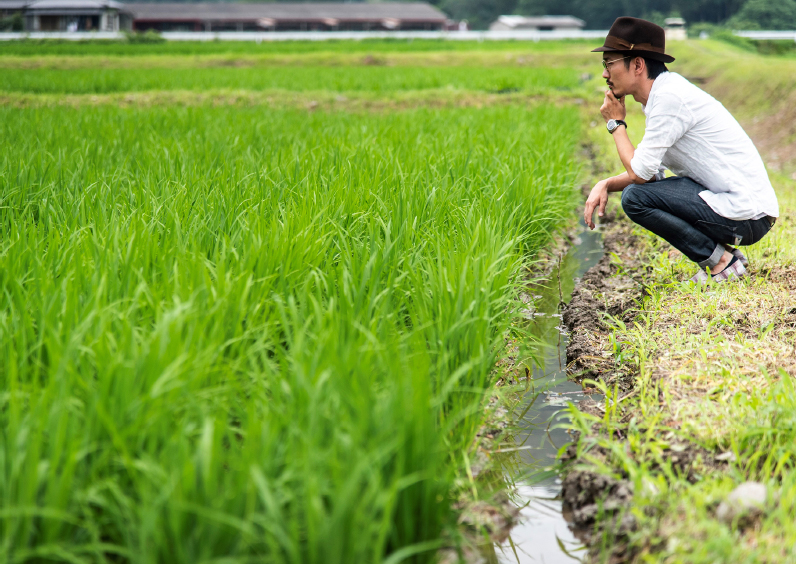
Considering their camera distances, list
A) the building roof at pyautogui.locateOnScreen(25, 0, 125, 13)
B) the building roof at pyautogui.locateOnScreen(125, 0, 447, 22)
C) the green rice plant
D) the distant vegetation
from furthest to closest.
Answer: the building roof at pyautogui.locateOnScreen(125, 0, 447, 22) → the building roof at pyautogui.locateOnScreen(25, 0, 125, 13) → the distant vegetation → the green rice plant

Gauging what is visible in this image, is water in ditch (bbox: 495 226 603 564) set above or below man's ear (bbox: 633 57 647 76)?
below

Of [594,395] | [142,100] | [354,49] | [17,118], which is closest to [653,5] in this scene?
[354,49]

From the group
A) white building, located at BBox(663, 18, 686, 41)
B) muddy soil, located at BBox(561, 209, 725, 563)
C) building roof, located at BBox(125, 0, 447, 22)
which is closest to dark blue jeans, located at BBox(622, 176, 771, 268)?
muddy soil, located at BBox(561, 209, 725, 563)

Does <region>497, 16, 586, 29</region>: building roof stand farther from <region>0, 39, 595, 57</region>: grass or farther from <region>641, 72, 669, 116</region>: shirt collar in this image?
<region>641, 72, 669, 116</region>: shirt collar

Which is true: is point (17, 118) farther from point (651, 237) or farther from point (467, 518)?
point (467, 518)

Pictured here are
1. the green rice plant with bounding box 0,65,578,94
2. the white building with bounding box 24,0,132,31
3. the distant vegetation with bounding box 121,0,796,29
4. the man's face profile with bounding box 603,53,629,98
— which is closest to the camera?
the man's face profile with bounding box 603,53,629,98

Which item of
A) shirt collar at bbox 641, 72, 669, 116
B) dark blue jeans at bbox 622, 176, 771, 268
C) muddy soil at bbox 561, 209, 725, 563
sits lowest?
muddy soil at bbox 561, 209, 725, 563

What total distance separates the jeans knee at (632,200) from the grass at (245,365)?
1.80 ft

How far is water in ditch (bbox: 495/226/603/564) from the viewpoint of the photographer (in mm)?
1726

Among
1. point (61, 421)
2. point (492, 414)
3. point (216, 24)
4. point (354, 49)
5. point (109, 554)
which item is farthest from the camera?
point (216, 24)

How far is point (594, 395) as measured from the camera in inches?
97.7

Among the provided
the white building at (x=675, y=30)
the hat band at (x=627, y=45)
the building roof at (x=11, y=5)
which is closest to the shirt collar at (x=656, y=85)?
the hat band at (x=627, y=45)

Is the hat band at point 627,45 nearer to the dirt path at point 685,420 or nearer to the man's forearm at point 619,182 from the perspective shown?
the man's forearm at point 619,182

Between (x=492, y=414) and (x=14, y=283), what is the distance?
1.57 m
